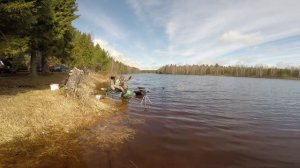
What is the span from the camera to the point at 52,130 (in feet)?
42.1

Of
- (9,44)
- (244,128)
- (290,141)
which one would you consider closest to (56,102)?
(9,44)

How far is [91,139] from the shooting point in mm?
12523

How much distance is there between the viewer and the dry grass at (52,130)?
32.0 ft

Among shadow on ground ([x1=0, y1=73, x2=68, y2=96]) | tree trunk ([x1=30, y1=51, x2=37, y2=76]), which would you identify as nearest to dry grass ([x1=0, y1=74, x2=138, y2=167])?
shadow on ground ([x1=0, y1=73, x2=68, y2=96])

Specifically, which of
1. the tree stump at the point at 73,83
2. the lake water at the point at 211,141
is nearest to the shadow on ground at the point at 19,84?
the tree stump at the point at 73,83

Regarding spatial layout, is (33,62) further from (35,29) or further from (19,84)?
(19,84)

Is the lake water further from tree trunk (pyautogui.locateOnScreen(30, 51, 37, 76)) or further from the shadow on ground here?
tree trunk (pyautogui.locateOnScreen(30, 51, 37, 76))

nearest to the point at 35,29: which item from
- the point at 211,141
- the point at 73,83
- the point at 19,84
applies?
the point at 19,84

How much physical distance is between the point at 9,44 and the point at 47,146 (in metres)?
7.83

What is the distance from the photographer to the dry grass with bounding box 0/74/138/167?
32.0 ft

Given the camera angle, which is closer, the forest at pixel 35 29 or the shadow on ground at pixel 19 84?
the forest at pixel 35 29

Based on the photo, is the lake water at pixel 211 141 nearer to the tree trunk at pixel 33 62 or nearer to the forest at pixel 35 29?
the forest at pixel 35 29

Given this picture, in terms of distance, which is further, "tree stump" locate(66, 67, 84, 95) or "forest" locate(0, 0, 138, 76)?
"tree stump" locate(66, 67, 84, 95)

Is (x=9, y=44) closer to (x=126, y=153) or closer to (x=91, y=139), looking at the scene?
(x=91, y=139)
